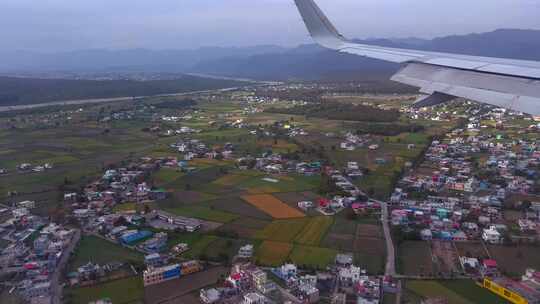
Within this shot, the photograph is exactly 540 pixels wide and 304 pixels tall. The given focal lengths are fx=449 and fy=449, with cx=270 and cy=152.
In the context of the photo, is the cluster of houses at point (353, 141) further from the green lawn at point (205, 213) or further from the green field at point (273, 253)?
the green field at point (273, 253)

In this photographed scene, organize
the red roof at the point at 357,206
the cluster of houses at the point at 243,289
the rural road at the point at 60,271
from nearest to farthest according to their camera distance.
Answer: the cluster of houses at the point at 243,289, the rural road at the point at 60,271, the red roof at the point at 357,206

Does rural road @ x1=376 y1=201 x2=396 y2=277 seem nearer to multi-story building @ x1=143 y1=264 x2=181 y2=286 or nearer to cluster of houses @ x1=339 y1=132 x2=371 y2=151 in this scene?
multi-story building @ x1=143 y1=264 x2=181 y2=286

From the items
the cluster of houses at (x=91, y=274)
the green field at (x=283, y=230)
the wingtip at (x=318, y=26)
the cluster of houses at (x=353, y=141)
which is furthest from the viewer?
the cluster of houses at (x=353, y=141)

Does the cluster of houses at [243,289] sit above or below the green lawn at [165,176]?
above

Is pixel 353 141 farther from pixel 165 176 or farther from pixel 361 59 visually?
pixel 361 59

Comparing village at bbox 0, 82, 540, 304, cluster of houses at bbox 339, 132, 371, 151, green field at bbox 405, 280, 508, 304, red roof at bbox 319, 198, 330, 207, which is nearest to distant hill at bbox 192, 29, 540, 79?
cluster of houses at bbox 339, 132, 371, 151

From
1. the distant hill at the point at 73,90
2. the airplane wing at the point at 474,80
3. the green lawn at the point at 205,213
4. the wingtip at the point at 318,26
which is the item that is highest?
the wingtip at the point at 318,26

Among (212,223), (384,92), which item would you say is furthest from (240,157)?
(384,92)

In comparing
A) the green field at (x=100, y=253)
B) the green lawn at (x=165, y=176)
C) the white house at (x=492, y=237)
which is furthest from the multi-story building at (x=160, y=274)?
the white house at (x=492, y=237)
